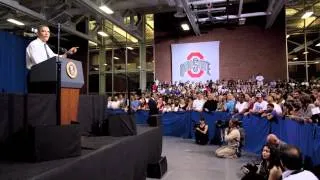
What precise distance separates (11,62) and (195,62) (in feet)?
26.7

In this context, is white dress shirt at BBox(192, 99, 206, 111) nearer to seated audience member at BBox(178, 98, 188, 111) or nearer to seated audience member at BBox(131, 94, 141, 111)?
seated audience member at BBox(178, 98, 188, 111)

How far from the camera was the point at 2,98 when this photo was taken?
8.40 feet

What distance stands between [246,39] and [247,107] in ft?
22.3

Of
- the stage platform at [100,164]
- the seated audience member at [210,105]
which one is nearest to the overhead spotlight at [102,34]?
the seated audience member at [210,105]

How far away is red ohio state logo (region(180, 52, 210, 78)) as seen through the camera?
1480 cm

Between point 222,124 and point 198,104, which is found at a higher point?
point 198,104

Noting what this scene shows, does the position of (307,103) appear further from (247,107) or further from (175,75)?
(175,75)

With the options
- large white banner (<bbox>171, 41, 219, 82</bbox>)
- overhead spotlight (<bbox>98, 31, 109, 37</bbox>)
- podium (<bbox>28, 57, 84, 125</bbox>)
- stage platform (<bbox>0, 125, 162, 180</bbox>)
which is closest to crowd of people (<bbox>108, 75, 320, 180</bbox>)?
large white banner (<bbox>171, 41, 219, 82</bbox>)

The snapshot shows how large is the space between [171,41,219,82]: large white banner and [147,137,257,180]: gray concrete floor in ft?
20.4

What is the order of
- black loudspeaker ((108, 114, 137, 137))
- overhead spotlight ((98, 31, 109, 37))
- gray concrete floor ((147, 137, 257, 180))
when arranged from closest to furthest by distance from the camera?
black loudspeaker ((108, 114, 137, 137)), gray concrete floor ((147, 137, 257, 180)), overhead spotlight ((98, 31, 109, 37))

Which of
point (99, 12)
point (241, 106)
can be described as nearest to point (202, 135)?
point (241, 106)

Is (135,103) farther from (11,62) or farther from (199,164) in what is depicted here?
(199,164)

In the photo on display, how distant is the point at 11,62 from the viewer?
13.2 meters

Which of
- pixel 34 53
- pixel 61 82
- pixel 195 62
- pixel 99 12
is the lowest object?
pixel 61 82
